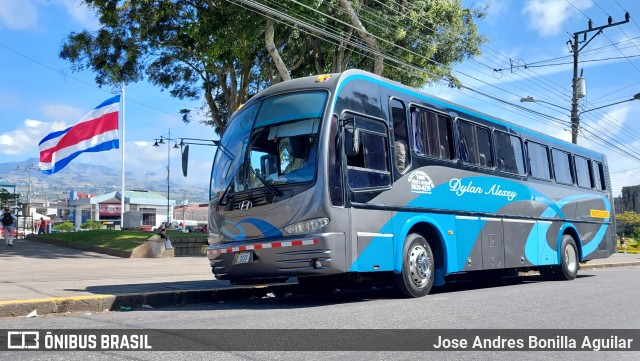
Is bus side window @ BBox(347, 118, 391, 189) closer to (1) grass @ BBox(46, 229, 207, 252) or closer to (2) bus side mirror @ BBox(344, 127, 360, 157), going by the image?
(2) bus side mirror @ BBox(344, 127, 360, 157)

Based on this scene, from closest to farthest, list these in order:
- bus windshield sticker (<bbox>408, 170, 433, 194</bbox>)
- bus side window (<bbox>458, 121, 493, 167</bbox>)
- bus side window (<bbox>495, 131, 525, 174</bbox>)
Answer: bus windshield sticker (<bbox>408, 170, 433, 194</bbox>)
bus side window (<bbox>458, 121, 493, 167</bbox>)
bus side window (<bbox>495, 131, 525, 174</bbox>)

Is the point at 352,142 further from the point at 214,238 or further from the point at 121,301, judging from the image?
the point at 121,301

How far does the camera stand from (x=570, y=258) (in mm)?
15203

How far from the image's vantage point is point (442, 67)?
23.4 m

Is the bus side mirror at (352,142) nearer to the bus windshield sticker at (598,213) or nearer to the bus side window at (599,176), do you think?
the bus windshield sticker at (598,213)

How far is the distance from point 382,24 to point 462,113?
10218 mm

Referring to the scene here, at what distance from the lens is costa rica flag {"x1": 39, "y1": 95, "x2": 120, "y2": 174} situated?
23.3m

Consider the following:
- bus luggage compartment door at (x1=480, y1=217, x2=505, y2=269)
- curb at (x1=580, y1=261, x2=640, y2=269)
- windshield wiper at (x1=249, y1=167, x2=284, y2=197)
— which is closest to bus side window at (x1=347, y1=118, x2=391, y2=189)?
windshield wiper at (x1=249, y1=167, x2=284, y2=197)

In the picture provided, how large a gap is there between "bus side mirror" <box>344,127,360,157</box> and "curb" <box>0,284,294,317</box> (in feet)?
10.8

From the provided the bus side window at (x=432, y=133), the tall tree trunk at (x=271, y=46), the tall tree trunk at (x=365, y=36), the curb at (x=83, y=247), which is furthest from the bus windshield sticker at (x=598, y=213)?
the curb at (x=83, y=247)

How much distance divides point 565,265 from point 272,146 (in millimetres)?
9373

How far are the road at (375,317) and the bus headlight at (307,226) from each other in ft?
3.54

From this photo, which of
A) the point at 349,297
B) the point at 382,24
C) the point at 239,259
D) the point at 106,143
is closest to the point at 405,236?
the point at 349,297

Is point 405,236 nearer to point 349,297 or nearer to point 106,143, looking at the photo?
point 349,297
